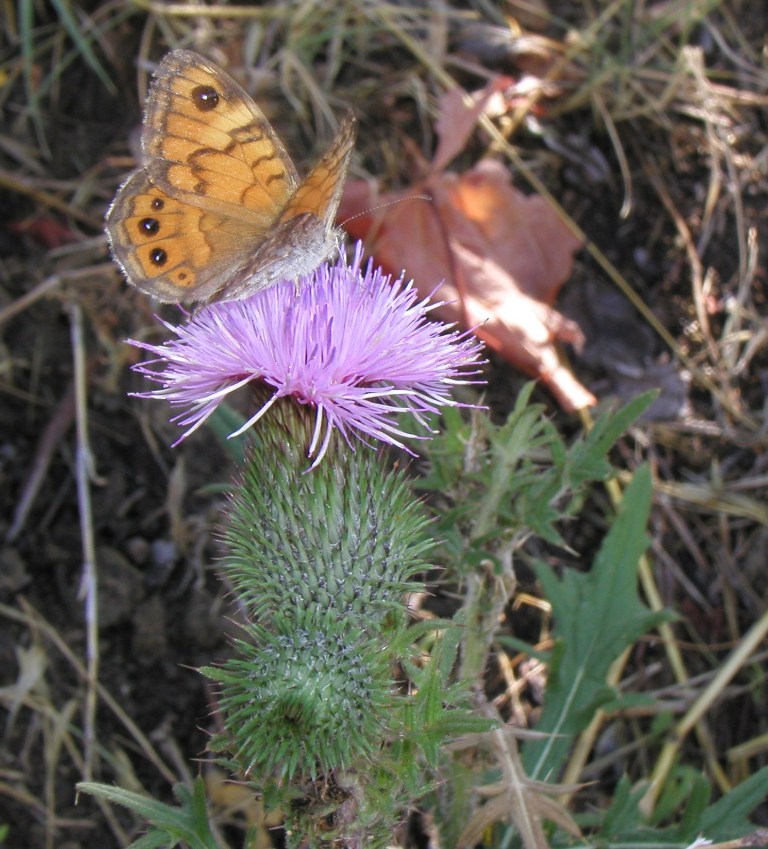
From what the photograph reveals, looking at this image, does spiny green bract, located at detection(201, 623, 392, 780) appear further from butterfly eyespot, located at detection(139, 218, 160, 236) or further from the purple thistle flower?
butterfly eyespot, located at detection(139, 218, 160, 236)

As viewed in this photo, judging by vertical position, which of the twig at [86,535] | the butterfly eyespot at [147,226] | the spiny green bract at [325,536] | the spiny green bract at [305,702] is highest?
the butterfly eyespot at [147,226]

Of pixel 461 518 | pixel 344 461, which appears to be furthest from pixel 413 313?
pixel 461 518

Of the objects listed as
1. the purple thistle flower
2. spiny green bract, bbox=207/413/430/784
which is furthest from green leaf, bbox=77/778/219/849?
the purple thistle flower

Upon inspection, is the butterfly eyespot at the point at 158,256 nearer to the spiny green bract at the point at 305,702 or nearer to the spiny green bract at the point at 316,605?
the spiny green bract at the point at 316,605

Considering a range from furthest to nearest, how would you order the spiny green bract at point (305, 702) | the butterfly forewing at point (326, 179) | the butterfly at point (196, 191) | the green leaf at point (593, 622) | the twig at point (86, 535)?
the twig at point (86, 535), the green leaf at point (593, 622), the butterfly at point (196, 191), the butterfly forewing at point (326, 179), the spiny green bract at point (305, 702)

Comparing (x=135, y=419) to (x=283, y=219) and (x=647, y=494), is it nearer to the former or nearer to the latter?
(x=283, y=219)

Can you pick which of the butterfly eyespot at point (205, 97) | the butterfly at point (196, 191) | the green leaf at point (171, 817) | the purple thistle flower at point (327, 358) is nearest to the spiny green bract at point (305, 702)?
the green leaf at point (171, 817)

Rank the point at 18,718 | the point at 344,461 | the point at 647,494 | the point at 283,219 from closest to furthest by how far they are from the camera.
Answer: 1. the point at 344,461
2. the point at 283,219
3. the point at 647,494
4. the point at 18,718
